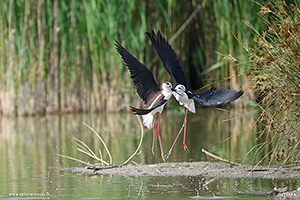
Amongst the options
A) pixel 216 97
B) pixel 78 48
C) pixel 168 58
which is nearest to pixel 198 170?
pixel 168 58

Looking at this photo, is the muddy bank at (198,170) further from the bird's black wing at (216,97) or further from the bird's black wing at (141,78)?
the bird's black wing at (216,97)

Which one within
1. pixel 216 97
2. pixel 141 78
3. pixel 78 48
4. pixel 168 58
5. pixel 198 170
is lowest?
pixel 198 170

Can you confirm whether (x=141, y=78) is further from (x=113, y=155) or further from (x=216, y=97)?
(x=113, y=155)

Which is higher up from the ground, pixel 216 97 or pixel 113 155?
pixel 216 97

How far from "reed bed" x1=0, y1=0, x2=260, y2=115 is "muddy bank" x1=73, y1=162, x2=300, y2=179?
15.5ft

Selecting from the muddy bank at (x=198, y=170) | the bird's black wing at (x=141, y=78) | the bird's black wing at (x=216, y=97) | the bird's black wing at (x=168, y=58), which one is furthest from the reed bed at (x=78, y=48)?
the bird's black wing at (x=216, y=97)

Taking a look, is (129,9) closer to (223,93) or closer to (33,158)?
(33,158)

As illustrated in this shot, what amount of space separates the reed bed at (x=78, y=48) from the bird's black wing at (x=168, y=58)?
5090 mm

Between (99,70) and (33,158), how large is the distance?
Answer: 446 centimetres

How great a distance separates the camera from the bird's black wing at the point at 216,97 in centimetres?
335

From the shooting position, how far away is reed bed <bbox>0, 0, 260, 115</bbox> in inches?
376

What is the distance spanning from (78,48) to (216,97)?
6909mm

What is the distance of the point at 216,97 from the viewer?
136 inches

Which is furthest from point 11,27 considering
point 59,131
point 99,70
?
point 59,131
